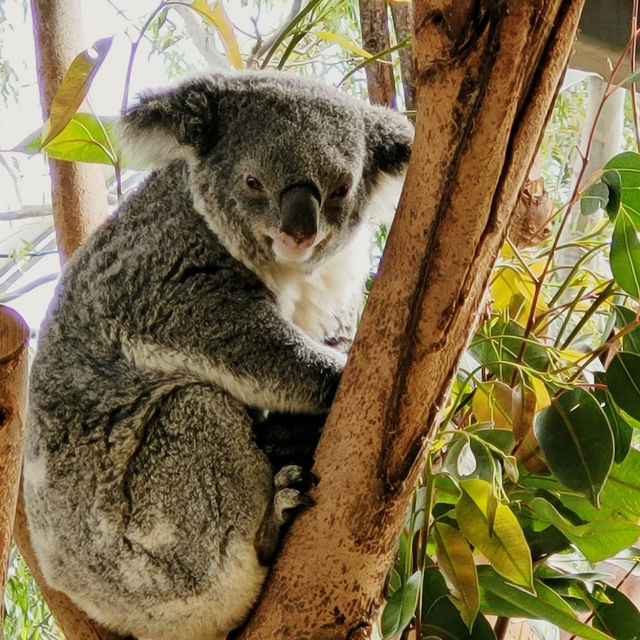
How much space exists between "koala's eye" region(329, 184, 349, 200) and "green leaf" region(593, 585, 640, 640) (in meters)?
1.15

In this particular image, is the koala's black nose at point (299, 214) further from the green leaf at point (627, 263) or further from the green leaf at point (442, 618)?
the green leaf at point (442, 618)

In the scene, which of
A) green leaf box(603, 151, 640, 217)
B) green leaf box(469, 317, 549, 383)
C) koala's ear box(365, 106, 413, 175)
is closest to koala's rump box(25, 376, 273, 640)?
green leaf box(469, 317, 549, 383)

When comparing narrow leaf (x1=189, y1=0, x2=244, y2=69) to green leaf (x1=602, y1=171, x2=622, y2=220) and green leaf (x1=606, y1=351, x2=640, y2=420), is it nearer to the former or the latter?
green leaf (x1=602, y1=171, x2=622, y2=220)

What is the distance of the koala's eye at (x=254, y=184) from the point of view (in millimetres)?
2150

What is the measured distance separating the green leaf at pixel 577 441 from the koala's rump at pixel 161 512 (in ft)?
2.03

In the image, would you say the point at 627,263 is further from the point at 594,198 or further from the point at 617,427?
the point at 617,427

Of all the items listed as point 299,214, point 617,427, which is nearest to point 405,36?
point 299,214

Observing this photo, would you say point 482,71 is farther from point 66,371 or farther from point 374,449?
point 66,371

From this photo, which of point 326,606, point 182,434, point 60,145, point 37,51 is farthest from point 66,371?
point 37,51

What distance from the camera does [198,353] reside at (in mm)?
2059

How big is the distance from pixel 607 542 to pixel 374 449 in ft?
2.19

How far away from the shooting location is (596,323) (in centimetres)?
379

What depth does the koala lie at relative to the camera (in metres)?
1.98

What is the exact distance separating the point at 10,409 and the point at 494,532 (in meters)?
0.94
